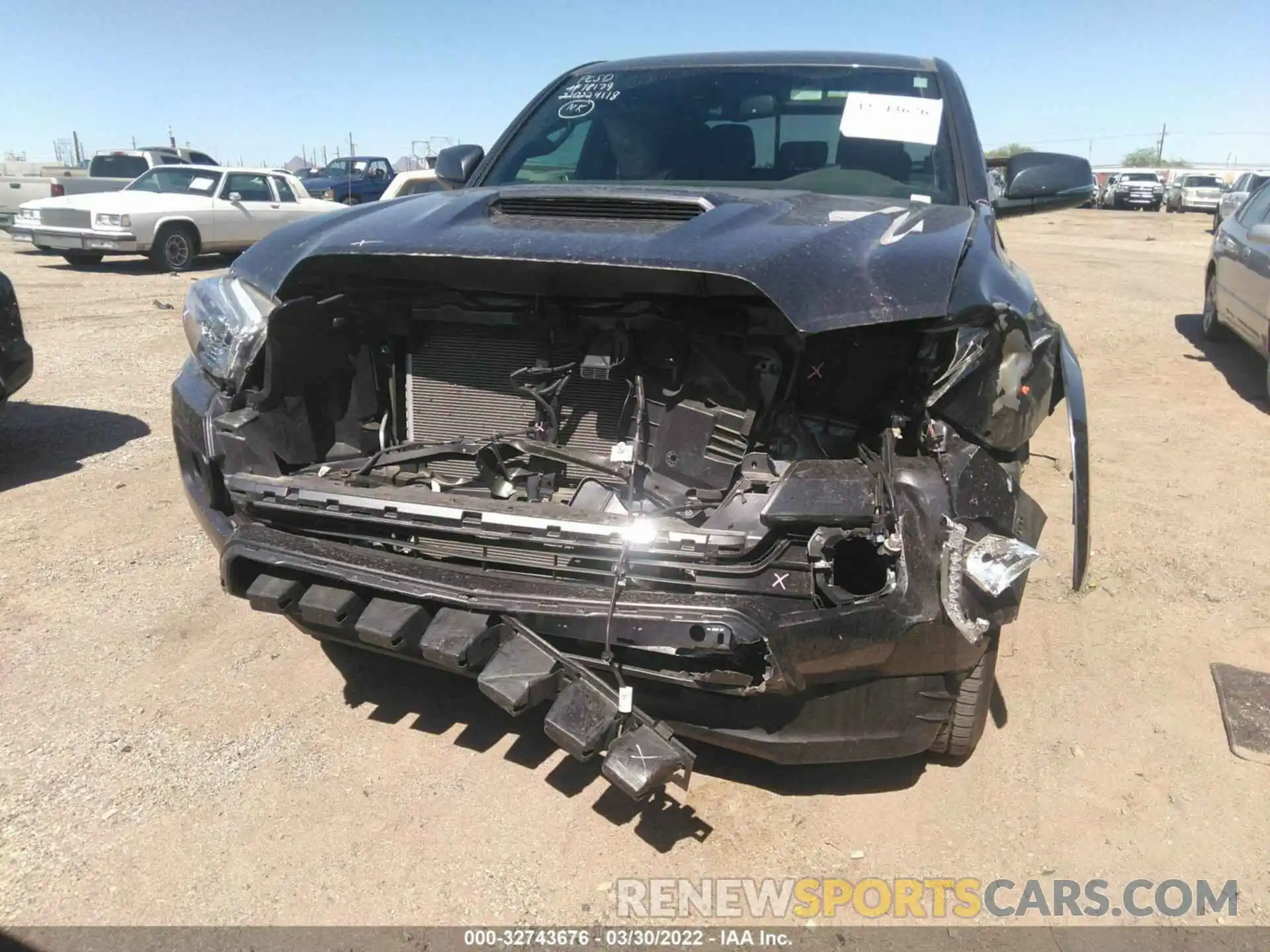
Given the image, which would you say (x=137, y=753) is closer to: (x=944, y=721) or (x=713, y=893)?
→ (x=713, y=893)

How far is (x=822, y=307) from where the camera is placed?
6.60ft

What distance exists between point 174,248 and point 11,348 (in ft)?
31.5

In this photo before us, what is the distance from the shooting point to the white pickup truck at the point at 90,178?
16.4 m

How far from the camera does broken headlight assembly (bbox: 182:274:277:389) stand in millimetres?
2570

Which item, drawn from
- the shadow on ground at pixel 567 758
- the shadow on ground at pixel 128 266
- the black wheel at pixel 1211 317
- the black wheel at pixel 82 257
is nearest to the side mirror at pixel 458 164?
the shadow on ground at pixel 567 758

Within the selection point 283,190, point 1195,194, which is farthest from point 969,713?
point 1195,194

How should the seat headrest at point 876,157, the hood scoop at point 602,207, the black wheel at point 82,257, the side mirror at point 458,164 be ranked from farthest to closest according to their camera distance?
the black wheel at point 82,257, the side mirror at point 458,164, the seat headrest at point 876,157, the hood scoop at point 602,207

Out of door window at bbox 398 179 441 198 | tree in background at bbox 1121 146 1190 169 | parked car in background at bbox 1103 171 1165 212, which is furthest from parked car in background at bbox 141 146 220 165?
tree in background at bbox 1121 146 1190 169

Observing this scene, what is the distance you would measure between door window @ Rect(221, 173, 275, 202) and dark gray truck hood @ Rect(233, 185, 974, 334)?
12.6m

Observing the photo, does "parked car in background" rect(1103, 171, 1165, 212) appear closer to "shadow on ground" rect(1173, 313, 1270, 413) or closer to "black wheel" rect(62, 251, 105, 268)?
"shadow on ground" rect(1173, 313, 1270, 413)

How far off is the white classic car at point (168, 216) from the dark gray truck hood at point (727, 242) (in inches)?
405

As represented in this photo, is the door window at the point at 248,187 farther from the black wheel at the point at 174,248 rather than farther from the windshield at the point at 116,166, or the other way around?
the windshield at the point at 116,166

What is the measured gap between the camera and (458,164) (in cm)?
404

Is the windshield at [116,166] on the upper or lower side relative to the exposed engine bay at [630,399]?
upper
